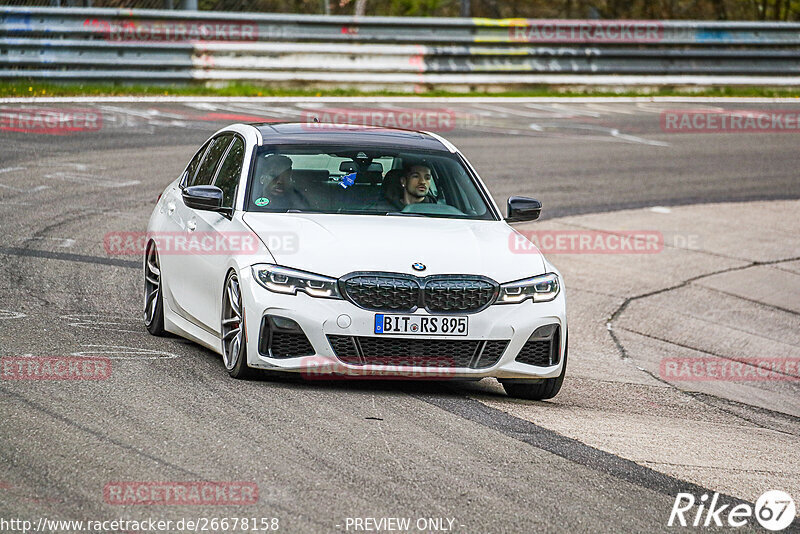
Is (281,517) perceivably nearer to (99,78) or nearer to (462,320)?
(462,320)

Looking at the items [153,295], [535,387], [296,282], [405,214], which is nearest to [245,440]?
[296,282]

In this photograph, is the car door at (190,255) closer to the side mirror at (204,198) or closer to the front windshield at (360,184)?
the side mirror at (204,198)

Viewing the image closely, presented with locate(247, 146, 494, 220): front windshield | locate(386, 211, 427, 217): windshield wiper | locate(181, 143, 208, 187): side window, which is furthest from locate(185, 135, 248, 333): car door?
locate(386, 211, 427, 217): windshield wiper

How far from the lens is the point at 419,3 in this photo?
39781 mm

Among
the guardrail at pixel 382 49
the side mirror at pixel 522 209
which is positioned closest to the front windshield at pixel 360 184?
the side mirror at pixel 522 209

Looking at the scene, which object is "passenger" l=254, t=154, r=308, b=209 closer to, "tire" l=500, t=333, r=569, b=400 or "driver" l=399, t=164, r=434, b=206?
"driver" l=399, t=164, r=434, b=206

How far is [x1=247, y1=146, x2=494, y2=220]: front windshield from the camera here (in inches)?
343

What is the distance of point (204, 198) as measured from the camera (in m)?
8.54

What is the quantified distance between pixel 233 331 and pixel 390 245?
106 cm

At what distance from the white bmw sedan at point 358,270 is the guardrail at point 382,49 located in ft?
47.2

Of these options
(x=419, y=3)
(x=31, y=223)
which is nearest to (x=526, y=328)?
(x=31, y=223)

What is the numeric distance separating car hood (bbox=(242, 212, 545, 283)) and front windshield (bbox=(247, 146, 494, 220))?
19 centimetres

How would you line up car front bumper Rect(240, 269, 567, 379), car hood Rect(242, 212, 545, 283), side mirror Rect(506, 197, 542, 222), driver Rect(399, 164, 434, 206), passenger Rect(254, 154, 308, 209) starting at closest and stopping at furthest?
car front bumper Rect(240, 269, 567, 379), car hood Rect(242, 212, 545, 283), passenger Rect(254, 154, 308, 209), driver Rect(399, 164, 434, 206), side mirror Rect(506, 197, 542, 222)

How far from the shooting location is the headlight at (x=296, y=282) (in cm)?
761
